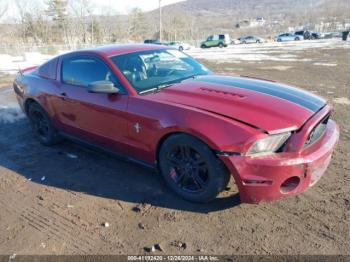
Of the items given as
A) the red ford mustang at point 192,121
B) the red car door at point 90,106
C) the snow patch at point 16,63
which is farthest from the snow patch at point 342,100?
the snow patch at point 16,63

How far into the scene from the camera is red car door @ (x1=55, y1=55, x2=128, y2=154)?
367 cm

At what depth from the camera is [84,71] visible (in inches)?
165

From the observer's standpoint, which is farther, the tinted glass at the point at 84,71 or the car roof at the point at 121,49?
the car roof at the point at 121,49

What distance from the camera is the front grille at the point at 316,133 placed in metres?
2.97

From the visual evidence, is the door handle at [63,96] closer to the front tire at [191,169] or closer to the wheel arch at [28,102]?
the wheel arch at [28,102]

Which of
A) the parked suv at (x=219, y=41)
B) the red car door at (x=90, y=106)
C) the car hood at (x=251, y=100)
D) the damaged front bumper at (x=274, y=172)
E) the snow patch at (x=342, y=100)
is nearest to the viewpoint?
the damaged front bumper at (x=274, y=172)

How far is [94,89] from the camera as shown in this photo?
356cm

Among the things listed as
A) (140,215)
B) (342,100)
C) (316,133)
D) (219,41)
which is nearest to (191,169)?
(140,215)

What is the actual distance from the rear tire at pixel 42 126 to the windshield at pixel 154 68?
1.75 metres

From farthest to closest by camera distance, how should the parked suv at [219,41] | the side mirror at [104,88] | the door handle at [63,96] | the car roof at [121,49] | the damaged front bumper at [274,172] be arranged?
the parked suv at [219,41], the door handle at [63,96], the car roof at [121,49], the side mirror at [104,88], the damaged front bumper at [274,172]

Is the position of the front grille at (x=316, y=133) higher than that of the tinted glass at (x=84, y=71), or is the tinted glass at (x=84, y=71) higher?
the tinted glass at (x=84, y=71)

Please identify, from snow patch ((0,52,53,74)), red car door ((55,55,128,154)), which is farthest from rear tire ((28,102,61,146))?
snow patch ((0,52,53,74))

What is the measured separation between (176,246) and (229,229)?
0.52m

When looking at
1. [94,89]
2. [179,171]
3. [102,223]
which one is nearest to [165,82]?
[94,89]
